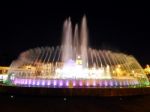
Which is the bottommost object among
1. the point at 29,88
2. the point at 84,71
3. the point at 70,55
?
the point at 29,88

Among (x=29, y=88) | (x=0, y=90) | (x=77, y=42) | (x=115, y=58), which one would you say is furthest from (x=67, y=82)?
(x=115, y=58)

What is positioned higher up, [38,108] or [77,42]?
[77,42]

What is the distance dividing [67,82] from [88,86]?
219 centimetres

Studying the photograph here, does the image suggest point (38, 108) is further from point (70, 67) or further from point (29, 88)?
point (70, 67)

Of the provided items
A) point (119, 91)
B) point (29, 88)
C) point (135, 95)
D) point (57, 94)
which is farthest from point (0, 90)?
point (135, 95)

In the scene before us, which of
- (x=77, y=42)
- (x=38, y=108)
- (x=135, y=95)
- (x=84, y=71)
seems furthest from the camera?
(x=84, y=71)

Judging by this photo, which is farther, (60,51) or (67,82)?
(60,51)

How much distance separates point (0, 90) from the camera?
23484mm

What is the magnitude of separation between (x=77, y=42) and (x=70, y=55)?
2684 millimetres

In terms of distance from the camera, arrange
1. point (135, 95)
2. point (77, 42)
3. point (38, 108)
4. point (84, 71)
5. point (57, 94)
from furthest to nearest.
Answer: point (84, 71), point (77, 42), point (135, 95), point (57, 94), point (38, 108)

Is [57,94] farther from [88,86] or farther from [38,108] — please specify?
[38,108]

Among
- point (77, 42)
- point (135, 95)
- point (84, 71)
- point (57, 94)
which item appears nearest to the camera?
point (57, 94)

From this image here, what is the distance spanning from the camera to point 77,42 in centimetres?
3431

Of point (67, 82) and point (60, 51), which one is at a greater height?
point (60, 51)
